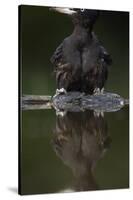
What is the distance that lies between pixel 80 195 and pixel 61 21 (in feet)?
6.33

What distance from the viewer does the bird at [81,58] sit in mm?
6008

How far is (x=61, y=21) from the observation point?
19.6 ft

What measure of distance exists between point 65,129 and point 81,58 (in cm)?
82

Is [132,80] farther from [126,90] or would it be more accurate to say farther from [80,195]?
[80,195]

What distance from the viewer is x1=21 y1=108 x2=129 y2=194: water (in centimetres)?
586

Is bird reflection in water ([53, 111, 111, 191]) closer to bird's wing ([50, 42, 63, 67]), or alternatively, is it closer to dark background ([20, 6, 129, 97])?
dark background ([20, 6, 129, 97])

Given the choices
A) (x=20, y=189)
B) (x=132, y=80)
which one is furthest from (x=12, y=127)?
(x=132, y=80)

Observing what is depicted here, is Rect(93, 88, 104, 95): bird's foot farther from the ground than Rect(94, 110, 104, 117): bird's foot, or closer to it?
farther from the ground

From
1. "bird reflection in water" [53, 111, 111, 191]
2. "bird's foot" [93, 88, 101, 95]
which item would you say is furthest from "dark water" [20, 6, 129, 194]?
"bird's foot" [93, 88, 101, 95]

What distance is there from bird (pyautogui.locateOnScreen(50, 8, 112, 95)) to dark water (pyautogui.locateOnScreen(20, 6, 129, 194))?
2.9 inches

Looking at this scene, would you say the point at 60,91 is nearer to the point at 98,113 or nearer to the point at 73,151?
the point at 98,113

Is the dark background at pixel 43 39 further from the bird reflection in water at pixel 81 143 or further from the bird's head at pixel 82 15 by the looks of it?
the bird reflection in water at pixel 81 143

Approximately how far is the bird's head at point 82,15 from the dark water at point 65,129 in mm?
74

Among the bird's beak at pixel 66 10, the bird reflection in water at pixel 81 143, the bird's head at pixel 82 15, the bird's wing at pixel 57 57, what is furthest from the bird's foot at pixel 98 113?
the bird's beak at pixel 66 10
